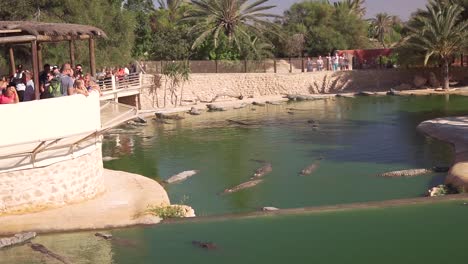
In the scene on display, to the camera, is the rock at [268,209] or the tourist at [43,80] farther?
the tourist at [43,80]

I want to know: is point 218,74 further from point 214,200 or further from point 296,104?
point 214,200

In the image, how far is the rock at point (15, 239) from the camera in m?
13.0

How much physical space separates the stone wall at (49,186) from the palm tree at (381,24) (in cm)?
6140

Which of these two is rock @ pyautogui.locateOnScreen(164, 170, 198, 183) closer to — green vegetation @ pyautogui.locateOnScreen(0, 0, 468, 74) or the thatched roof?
the thatched roof

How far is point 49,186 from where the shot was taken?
14789 millimetres

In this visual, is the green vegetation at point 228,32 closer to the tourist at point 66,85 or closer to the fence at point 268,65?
the fence at point 268,65

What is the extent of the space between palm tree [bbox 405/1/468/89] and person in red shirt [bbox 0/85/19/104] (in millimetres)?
31200

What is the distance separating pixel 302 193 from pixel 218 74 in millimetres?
24192

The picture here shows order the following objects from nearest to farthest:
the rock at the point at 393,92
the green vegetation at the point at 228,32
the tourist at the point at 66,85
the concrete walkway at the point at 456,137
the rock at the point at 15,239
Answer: the rock at the point at 15,239, the tourist at the point at 66,85, the concrete walkway at the point at 456,137, the green vegetation at the point at 228,32, the rock at the point at 393,92

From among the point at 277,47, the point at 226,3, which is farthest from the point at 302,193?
the point at 277,47

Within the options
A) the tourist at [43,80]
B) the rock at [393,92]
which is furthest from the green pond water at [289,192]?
the rock at [393,92]

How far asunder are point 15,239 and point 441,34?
33431 mm

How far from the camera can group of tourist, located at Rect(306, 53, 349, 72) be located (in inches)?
1778

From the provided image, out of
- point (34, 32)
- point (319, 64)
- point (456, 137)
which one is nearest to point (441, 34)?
point (319, 64)
